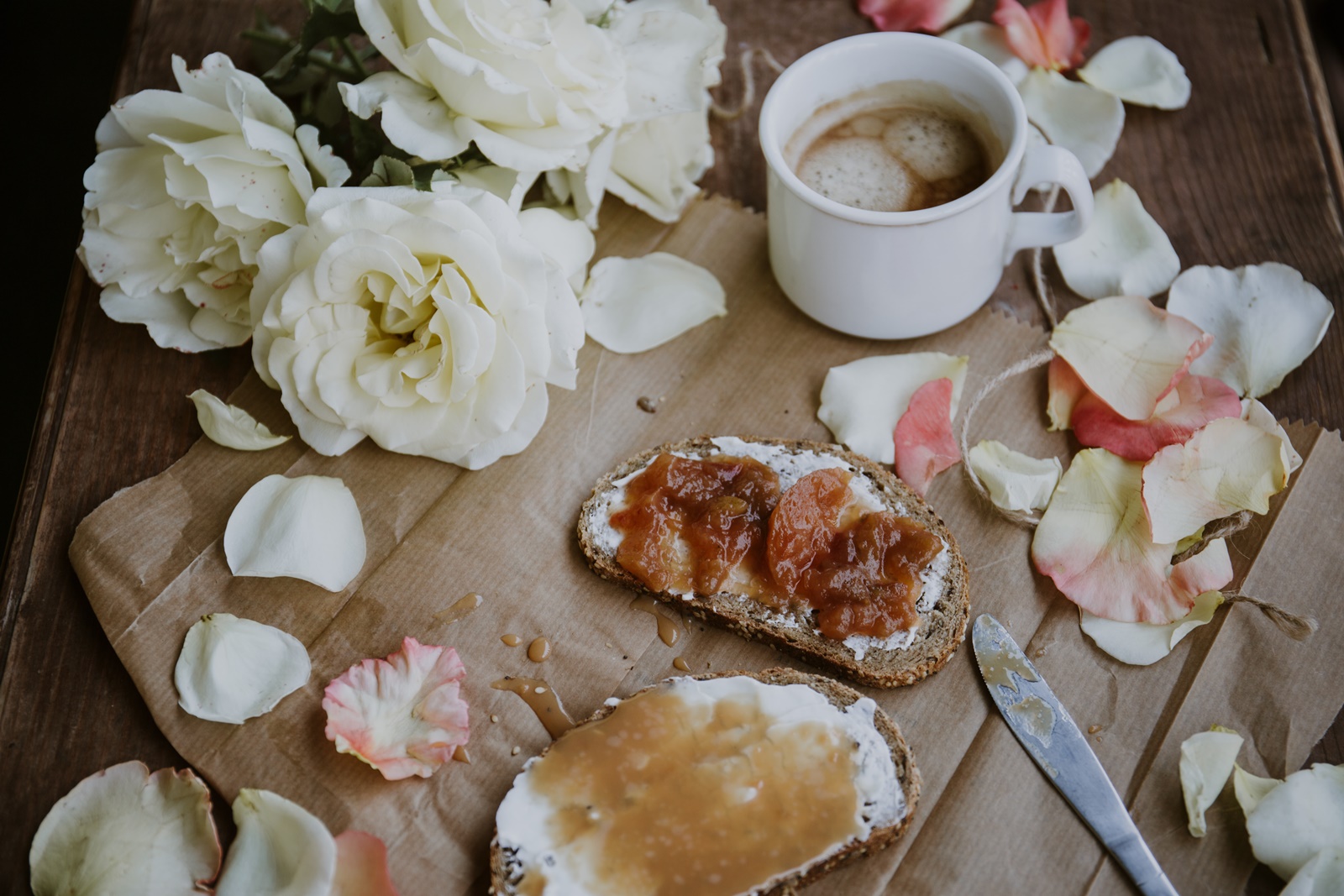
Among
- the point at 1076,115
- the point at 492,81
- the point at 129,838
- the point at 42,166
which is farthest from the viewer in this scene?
the point at 42,166

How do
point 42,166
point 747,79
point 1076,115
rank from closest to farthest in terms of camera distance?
1. point 1076,115
2. point 747,79
3. point 42,166

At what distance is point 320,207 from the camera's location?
6.28 ft

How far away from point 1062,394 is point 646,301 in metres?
0.88

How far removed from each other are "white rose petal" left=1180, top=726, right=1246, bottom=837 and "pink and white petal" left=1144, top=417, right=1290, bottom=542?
14.0 inches

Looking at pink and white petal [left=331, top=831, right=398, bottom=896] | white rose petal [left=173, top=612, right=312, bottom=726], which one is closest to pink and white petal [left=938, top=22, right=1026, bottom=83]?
white rose petal [left=173, top=612, right=312, bottom=726]

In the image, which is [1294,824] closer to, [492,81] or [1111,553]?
[1111,553]

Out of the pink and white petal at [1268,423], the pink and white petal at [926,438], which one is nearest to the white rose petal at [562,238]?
the pink and white petal at [926,438]

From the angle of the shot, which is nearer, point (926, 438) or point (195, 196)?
point (195, 196)

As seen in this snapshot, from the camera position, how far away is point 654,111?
213 cm

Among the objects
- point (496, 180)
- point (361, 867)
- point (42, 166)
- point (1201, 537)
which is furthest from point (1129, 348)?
point (42, 166)

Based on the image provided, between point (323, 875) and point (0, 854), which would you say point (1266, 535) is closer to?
point (323, 875)

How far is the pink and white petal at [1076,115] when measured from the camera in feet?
8.02

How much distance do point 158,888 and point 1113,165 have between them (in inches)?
95.9

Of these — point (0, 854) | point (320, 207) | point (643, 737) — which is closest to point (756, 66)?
point (320, 207)
